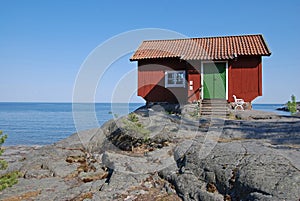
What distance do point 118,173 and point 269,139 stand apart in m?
4.36

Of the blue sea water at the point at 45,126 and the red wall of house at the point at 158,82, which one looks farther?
the blue sea water at the point at 45,126

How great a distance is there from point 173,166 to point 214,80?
10.3 m

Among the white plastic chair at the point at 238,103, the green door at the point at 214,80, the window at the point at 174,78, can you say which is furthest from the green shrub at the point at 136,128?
the white plastic chair at the point at 238,103

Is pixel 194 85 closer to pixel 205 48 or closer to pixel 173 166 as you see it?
pixel 205 48

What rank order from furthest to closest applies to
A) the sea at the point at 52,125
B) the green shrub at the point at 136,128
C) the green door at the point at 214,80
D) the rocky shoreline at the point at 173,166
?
the sea at the point at 52,125 < the green door at the point at 214,80 < the green shrub at the point at 136,128 < the rocky shoreline at the point at 173,166

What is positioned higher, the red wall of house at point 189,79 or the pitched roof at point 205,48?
the pitched roof at point 205,48

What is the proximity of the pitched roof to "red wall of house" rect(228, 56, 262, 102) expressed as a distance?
55 centimetres

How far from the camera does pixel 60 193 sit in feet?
20.6

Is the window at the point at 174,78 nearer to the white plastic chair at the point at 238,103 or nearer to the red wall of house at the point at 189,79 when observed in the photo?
the red wall of house at the point at 189,79

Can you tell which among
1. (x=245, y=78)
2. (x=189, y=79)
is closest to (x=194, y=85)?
(x=189, y=79)

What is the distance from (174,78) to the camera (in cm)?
1716

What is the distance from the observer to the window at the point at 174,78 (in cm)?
1694

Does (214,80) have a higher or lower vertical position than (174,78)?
lower

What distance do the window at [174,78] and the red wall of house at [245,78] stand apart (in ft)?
9.29
